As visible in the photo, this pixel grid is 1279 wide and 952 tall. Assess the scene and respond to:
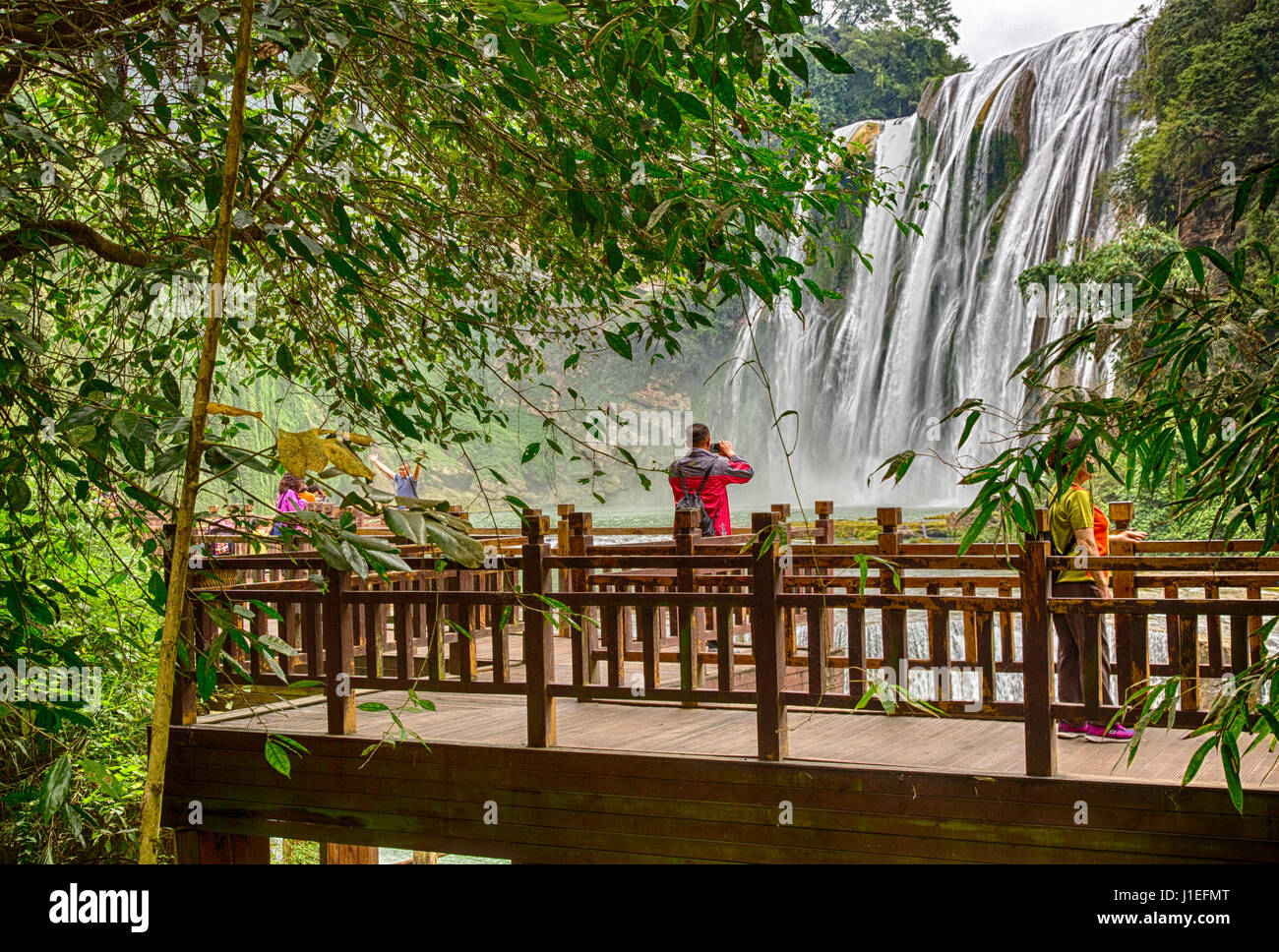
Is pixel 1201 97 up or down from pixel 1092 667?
up

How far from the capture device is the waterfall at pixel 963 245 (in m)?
18.5

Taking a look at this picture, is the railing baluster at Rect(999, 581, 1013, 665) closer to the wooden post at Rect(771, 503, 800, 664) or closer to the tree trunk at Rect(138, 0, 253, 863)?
the wooden post at Rect(771, 503, 800, 664)

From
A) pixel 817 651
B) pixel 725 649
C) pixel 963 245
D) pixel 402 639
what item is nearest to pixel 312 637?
pixel 402 639

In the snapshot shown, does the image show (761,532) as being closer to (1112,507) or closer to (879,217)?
(1112,507)

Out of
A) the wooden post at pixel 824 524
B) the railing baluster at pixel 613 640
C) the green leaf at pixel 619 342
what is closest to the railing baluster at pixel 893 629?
the railing baluster at pixel 613 640

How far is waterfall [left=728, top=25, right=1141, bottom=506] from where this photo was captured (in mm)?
18547

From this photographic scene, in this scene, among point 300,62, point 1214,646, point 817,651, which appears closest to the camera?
point 300,62

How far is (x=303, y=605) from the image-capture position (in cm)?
503

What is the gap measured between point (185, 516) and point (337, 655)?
11.7 feet

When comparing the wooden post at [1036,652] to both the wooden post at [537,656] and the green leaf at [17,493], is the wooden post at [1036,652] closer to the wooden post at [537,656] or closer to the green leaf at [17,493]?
the wooden post at [537,656]

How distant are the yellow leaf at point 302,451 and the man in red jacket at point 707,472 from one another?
17.1 ft

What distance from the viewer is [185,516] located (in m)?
1.55

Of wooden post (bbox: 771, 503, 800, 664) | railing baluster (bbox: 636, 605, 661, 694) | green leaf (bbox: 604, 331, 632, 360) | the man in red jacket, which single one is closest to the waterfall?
the man in red jacket

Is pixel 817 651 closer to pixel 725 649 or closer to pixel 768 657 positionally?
pixel 768 657
